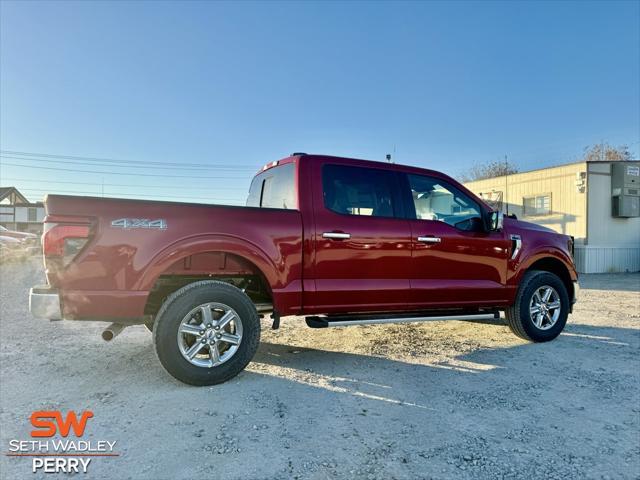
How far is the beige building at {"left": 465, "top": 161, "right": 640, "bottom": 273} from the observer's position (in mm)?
14625

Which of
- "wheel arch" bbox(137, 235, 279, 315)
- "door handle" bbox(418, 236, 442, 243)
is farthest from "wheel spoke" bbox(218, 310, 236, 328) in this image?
"door handle" bbox(418, 236, 442, 243)

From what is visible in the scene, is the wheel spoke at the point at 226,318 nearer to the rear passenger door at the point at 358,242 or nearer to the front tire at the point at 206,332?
the front tire at the point at 206,332

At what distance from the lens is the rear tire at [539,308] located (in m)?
5.02

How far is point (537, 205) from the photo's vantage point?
16328 mm

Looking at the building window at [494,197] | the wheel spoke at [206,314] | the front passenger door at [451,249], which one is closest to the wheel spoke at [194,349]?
the wheel spoke at [206,314]

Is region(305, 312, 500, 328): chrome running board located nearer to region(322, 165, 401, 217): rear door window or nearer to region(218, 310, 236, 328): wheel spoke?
region(218, 310, 236, 328): wheel spoke

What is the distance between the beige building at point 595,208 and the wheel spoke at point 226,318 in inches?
589

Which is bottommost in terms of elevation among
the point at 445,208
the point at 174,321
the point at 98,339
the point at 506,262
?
the point at 98,339

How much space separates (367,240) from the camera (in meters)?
4.17

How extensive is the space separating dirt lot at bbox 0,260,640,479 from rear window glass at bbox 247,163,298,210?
165cm

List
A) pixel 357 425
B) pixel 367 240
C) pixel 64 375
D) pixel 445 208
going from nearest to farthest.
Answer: pixel 357 425 → pixel 64 375 → pixel 367 240 → pixel 445 208

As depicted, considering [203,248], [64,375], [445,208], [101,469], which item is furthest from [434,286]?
[64,375]

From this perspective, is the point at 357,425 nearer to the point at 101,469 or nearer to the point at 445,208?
the point at 101,469

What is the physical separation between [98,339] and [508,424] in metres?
4.57
